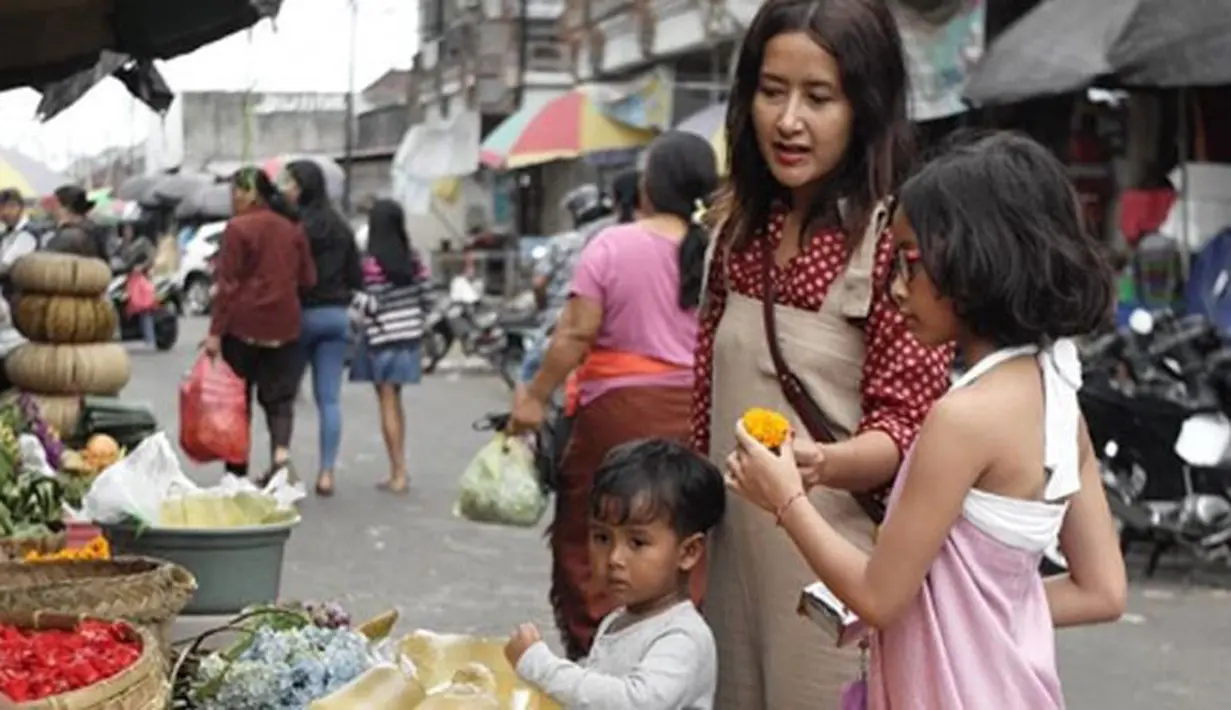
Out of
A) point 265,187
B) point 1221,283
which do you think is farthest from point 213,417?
point 1221,283

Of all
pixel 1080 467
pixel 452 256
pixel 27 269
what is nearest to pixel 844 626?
pixel 1080 467

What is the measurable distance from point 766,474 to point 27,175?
19.3 metres

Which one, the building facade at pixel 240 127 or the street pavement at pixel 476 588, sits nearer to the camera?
the street pavement at pixel 476 588

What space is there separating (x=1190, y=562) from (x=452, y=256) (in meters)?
23.6

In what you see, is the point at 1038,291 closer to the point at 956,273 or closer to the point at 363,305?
the point at 956,273

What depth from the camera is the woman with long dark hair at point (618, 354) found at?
5852 millimetres

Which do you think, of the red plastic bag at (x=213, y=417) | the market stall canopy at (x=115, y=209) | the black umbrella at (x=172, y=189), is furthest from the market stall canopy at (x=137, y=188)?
the red plastic bag at (x=213, y=417)

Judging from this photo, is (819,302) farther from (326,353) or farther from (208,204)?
(208,204)

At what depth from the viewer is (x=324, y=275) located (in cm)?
1141

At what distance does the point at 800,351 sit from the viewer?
3.56m

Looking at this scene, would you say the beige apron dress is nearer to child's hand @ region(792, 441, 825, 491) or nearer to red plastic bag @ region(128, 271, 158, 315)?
child's hand @ region(792, 441, 825, 491)

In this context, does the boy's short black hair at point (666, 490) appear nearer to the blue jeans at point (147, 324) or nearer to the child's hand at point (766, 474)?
the child's hand at point (766, 474)

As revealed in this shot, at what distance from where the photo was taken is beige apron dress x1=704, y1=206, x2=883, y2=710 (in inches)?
139

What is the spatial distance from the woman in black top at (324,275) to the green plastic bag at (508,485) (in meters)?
5.26
